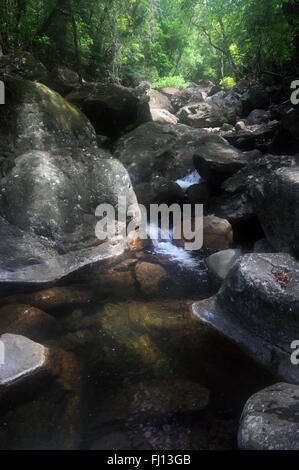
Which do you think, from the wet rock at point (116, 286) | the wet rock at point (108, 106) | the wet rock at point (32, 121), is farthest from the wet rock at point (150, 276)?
the wet rock at point (108, 106)

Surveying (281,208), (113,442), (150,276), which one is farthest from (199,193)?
(113,442)

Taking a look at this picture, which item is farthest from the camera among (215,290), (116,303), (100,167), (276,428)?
(100,167)

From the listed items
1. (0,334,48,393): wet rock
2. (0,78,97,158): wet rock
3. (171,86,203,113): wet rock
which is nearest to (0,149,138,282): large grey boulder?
(0,78,97,158): wet rock

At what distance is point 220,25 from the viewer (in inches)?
889

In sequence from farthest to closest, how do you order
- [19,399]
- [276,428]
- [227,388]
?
1. [227,388]
2. [19,399]
3. [276,428]

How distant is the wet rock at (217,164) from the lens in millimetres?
7922

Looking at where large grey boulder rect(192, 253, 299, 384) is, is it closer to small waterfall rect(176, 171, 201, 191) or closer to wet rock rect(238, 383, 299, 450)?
wet rock rect(238, 383, 299, 450)

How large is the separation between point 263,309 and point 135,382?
6.09 ft

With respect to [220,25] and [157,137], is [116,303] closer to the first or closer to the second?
[157,137]

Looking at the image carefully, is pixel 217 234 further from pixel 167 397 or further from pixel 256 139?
pixel 256 139

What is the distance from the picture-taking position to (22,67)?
858cm

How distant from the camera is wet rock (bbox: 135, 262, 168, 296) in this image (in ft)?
17.2

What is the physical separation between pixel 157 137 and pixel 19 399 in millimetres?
8717

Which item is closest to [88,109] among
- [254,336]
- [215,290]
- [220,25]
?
[215,290]
